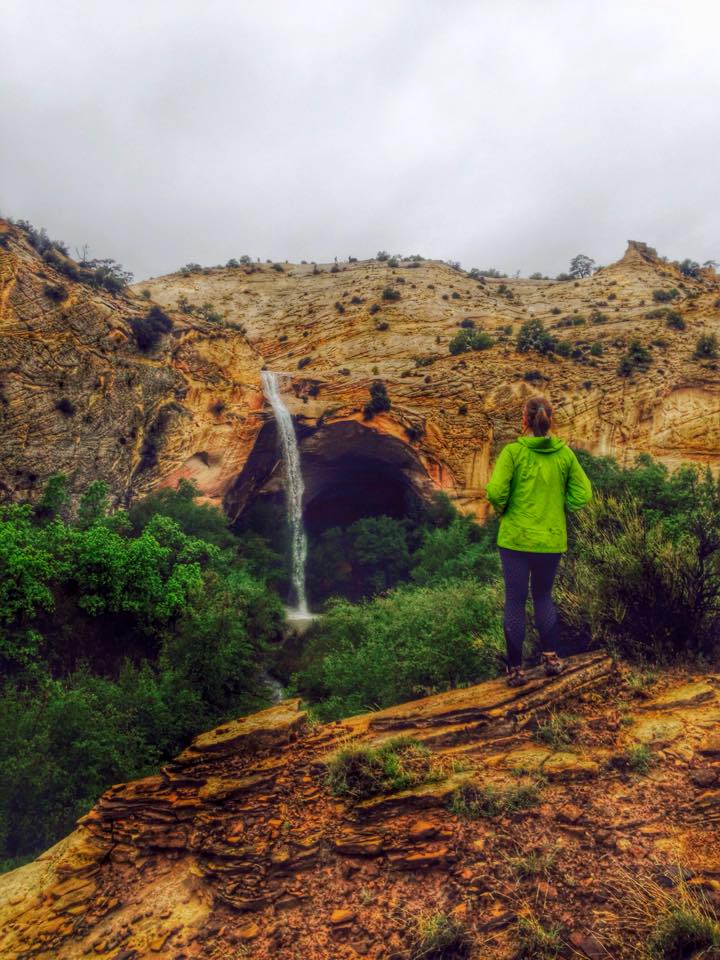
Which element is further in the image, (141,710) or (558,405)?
(558,405)

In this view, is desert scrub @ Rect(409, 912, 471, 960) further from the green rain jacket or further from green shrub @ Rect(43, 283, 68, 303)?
green shrub @ Rect(43, 283, 68, 303)

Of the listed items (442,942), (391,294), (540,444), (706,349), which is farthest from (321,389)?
(442,942)

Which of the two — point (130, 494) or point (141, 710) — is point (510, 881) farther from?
point (130, 494)

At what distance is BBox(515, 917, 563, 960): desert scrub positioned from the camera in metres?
2.47

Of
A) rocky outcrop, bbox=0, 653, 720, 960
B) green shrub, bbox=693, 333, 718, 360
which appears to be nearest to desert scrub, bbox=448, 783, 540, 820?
rocky outcrop, bbox=0, 653, 720, 960

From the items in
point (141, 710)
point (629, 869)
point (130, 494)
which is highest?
point (130, 494)

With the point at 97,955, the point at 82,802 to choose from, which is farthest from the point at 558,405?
the point at 97,955

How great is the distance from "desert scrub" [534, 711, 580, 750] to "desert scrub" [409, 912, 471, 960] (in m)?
1.52

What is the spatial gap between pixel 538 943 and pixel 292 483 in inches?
1023

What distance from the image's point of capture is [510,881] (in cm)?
292

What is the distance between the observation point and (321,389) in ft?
92.0

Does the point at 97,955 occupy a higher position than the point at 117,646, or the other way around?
the point at 97,955

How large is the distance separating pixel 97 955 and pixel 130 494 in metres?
19.2

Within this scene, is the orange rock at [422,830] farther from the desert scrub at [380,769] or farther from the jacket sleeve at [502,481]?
the jacket sleeve at [502,481]
